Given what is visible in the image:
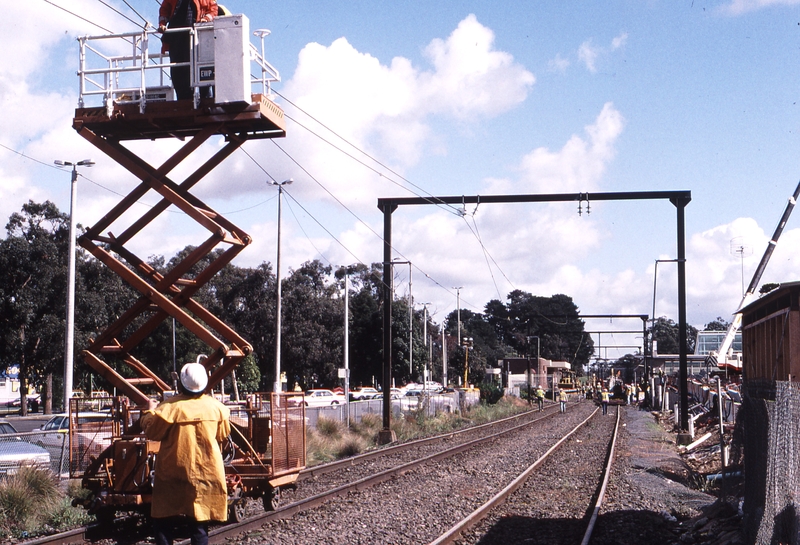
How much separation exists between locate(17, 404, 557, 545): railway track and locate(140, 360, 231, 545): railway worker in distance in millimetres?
3759

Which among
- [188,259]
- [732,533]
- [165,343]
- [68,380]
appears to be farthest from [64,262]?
[732,533]

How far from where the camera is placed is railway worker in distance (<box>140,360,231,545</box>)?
563cm

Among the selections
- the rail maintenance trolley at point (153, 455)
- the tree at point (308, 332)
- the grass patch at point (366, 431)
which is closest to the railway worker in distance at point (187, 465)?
the rail maintenance trolley at point (153, 455)

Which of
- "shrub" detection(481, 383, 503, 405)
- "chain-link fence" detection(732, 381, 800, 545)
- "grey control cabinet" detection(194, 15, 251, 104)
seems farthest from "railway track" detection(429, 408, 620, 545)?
"shrub" detection(481, 383, 503, 405)

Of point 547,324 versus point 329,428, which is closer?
point 329,428

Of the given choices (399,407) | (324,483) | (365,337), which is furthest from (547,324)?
(324,483)

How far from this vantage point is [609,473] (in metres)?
16.9

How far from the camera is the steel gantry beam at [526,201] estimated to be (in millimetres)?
24391

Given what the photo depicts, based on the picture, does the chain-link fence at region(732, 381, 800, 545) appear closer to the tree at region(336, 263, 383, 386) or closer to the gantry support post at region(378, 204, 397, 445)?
the gantry support post at region(378, 204, 397, 445)

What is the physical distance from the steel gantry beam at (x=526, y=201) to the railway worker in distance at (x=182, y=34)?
1455cm

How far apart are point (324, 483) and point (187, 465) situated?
959cm

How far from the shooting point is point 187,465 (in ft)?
18.5

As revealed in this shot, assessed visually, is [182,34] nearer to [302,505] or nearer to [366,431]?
[302,505]

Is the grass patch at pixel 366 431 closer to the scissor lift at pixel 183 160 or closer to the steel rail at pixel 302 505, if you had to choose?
the steel rail at pixel 302 505
